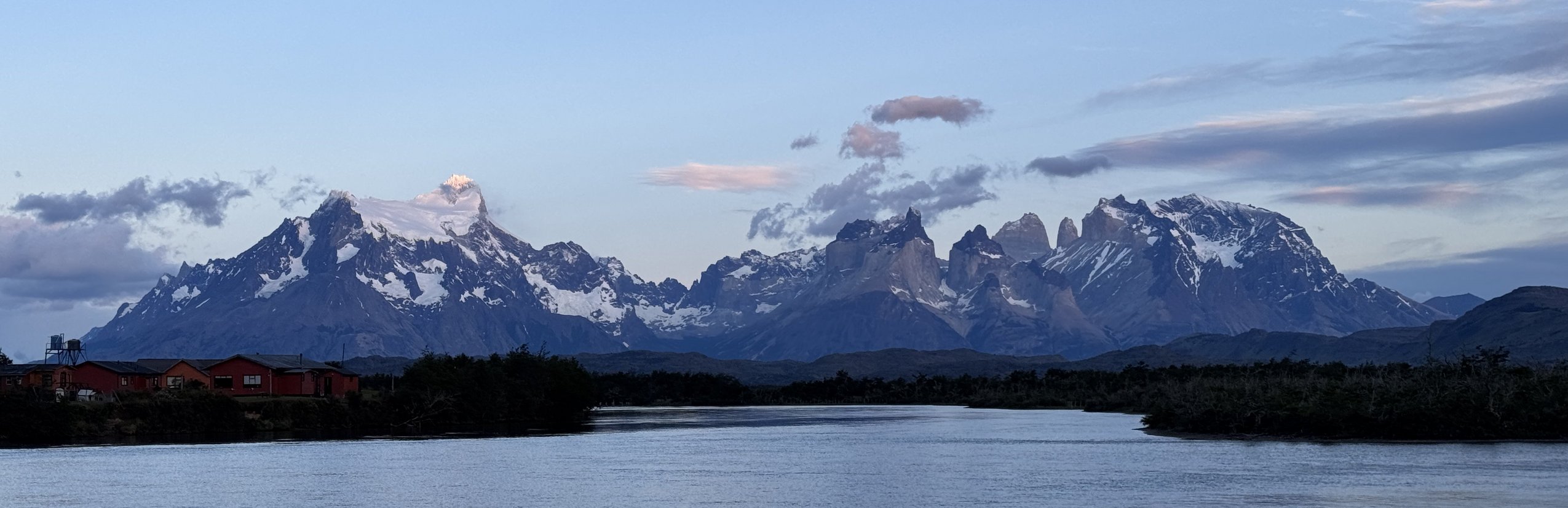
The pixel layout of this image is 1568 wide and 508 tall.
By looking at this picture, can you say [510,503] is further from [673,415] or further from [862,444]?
[673,415]

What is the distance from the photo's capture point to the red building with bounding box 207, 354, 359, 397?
15612 cm

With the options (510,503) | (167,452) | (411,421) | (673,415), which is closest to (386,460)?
(167,452)

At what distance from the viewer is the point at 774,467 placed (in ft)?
296

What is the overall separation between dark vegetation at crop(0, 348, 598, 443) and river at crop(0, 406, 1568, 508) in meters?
13.8

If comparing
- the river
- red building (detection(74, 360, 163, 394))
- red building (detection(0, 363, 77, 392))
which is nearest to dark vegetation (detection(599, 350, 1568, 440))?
the river

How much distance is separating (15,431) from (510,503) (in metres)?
66.0

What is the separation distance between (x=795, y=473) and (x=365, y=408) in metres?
73.6

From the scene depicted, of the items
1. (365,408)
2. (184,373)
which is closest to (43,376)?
(184,373)

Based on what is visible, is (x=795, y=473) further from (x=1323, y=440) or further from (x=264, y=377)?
(x=264, y=377)

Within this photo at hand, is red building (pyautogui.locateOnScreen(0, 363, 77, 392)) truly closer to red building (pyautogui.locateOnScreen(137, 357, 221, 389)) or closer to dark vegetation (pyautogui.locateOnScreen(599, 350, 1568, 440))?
red building (pyautogui.locateOnScreen(137, 357, 221, 389))

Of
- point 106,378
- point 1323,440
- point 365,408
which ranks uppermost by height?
point 106,378

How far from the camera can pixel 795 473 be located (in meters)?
85.9

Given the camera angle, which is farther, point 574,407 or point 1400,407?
point 574,407

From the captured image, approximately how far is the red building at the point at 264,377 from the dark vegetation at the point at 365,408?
4440mm
